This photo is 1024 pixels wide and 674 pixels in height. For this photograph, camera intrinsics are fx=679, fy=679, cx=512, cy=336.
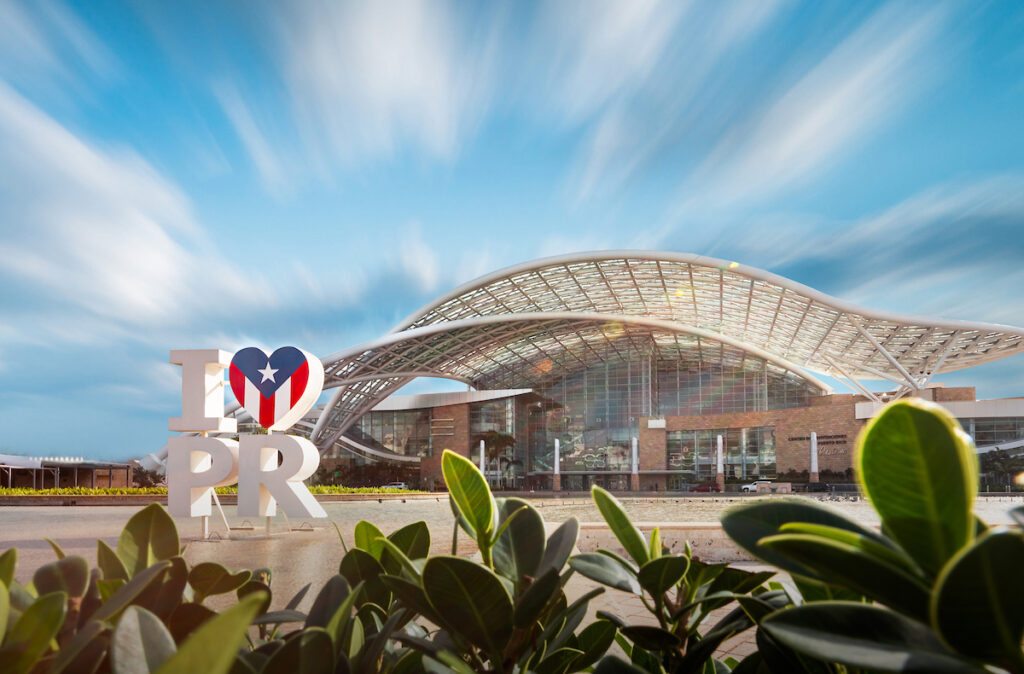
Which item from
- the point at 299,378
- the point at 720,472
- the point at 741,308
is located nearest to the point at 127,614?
the point at 299,378

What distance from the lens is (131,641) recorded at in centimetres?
64

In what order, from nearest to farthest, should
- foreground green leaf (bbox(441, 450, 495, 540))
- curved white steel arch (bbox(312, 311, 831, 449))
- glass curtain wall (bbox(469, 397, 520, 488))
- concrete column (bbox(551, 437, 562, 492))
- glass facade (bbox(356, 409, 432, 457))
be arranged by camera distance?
1. foreground green leaf (bbox(441, 450, 495, 540))
2. curved white steel arch (bbox(312, 311, 831, 449))
3. concrete column (bbox(551, 437, 562, 492))
4. glass curtain wall (bbox(469, 397, 520, 488))
5. glass facade (bbox(356, 409, 432, 457))

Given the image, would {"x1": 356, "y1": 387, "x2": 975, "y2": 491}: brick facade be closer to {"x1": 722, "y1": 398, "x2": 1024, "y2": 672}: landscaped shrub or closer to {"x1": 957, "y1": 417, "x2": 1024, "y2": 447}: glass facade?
{"x1": 957, "y1": 417, "x2": 1024, "y2": 447}: glass facade

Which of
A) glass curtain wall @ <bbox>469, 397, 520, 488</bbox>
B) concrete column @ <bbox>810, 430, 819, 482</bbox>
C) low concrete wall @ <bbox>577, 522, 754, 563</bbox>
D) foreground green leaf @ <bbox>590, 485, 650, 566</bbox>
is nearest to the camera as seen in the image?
foreground green leaf @ <bbox>590, 485, 650, 566</bbox>

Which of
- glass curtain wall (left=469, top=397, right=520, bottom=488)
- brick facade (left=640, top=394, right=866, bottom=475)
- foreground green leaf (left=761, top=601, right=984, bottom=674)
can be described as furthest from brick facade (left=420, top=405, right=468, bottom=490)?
foreground green leaf (left=761, top=601, right=984, bottom=674)

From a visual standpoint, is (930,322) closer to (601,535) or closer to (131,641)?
(601,535)

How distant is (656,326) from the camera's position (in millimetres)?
39844

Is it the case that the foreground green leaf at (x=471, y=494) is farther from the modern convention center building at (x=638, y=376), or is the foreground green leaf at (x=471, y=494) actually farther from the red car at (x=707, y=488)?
the red car at (x=707, y=488)

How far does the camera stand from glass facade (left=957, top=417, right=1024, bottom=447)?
35500 mm

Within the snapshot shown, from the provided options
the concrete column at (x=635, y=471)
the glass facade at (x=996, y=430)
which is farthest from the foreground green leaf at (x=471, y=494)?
the concrete column at (x=635, y=471)

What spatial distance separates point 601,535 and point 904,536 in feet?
32.4

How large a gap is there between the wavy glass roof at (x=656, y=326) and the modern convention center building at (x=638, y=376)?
14cm

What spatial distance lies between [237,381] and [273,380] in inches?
27.3

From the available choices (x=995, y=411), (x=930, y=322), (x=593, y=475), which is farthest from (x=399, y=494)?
(x=995, y=411)
